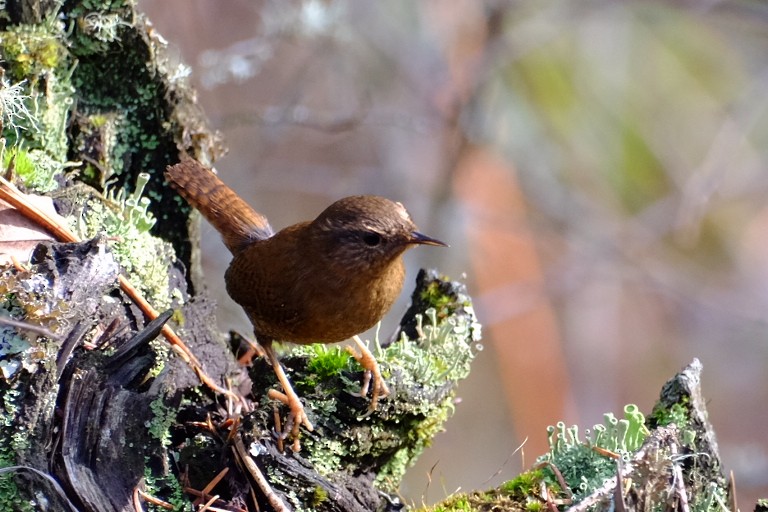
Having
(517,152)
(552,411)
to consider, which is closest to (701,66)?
(517,152)

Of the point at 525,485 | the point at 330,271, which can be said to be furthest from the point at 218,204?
the point at 525,485

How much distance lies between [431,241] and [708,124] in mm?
5045

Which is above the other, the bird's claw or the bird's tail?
the bird's tail

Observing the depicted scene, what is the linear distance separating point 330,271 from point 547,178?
167 inches

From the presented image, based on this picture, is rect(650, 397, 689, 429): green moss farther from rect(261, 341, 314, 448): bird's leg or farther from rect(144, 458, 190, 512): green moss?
rect(144, 458, 190, 512): green moss

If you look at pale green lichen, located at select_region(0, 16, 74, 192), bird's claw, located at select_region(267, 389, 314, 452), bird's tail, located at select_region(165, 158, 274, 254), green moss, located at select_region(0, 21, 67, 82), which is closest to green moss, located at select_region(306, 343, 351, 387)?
bird's claw, located at select_region(267, 389, 314, 452)

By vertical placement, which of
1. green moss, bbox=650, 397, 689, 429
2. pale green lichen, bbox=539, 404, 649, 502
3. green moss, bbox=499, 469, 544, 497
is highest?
green moss, bbox=650, 397, 689, 429

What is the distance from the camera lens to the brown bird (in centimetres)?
277

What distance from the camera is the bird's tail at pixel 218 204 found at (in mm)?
2982

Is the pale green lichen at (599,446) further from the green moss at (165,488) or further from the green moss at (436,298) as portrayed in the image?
the green moss at (165,488)

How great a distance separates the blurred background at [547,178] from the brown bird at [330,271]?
3.14 m

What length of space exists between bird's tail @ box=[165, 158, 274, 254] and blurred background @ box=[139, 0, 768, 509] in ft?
8.88

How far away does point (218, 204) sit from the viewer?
323cm

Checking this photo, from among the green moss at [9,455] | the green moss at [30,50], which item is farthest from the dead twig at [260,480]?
the green moss at [30,50]
